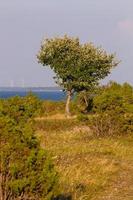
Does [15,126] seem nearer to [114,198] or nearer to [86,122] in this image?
[114,198]

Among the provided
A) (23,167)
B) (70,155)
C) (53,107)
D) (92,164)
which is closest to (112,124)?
(70,155)

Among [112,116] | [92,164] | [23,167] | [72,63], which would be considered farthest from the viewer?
[72,63]

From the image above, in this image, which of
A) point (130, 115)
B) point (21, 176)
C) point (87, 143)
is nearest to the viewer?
point (21, 176)

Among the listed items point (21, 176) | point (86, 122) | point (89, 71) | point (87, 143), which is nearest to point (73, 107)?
point (89, 71)

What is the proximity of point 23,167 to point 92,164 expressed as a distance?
28.2 feet

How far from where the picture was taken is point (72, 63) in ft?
194

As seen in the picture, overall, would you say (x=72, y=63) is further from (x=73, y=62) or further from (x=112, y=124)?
(x=112, y=124)

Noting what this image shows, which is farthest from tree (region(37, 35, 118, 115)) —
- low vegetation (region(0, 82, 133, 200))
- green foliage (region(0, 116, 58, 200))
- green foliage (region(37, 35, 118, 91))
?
green foliage (region(0, 116, 58, 200))

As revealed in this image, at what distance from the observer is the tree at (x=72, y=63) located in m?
58.7

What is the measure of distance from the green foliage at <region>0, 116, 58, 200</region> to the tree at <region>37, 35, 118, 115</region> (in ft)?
149

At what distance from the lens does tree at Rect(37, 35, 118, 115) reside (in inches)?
2312

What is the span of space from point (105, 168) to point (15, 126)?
26.1 feet

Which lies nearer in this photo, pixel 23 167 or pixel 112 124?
pixel 23 167

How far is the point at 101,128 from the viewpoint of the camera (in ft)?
107
